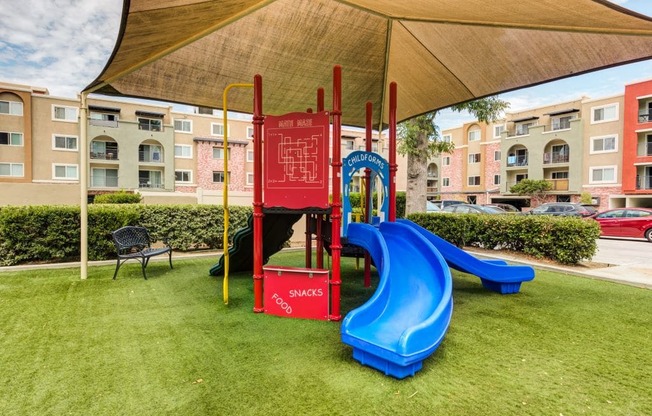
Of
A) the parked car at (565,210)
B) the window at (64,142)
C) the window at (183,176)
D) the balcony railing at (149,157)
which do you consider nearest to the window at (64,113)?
the window at (64,142)

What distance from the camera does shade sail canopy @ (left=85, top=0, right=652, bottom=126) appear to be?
13.2 ft

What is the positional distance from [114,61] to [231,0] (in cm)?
236

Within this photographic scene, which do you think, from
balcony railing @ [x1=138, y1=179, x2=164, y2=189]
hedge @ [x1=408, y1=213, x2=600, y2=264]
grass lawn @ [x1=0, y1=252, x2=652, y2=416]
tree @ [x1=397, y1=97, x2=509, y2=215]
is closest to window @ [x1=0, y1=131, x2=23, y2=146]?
balcony railing @ [x1=138, y1=179, x2=164, y2=189]

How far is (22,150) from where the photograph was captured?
32312mm

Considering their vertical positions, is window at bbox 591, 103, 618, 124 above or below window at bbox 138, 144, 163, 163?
above

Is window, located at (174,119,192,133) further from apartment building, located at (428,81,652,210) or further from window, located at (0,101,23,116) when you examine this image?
apartment building, located at (428,81,652,210)

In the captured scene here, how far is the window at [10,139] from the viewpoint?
3158 centimetres

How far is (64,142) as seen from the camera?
3391 cm

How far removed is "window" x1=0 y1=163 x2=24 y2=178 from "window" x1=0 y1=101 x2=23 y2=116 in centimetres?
446

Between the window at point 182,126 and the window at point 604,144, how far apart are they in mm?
39142

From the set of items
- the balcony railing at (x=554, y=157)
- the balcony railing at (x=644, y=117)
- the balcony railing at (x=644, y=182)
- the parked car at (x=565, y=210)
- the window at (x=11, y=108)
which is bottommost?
the parked car at (x=565, y=210)

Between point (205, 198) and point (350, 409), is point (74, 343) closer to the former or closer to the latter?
point (350, 409)

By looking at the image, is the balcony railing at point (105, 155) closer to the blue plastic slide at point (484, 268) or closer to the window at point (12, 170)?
the window at point (12, 170)

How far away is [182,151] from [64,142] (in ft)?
34.1
